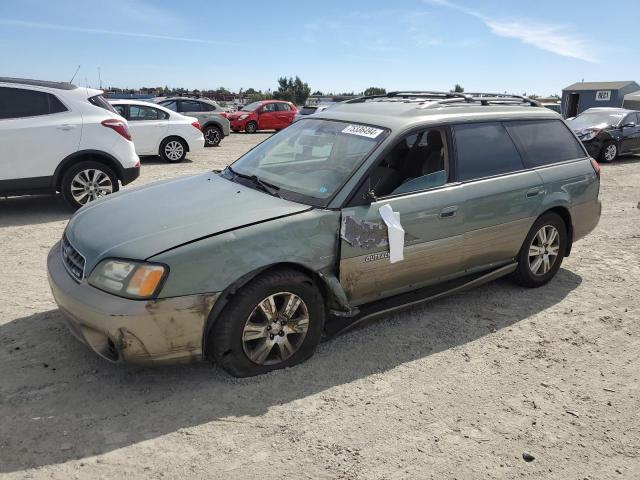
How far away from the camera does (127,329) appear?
2949 millimetres

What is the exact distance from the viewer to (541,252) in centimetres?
495

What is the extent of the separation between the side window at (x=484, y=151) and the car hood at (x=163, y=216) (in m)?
1.48

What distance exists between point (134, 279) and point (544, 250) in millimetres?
3636

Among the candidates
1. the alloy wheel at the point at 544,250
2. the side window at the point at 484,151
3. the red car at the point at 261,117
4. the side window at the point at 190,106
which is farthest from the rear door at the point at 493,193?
the red car at the point at 261,117

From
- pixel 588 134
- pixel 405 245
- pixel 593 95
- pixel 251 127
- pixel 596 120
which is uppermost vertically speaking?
pixel 593 95

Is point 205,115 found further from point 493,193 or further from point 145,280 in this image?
point 145,280

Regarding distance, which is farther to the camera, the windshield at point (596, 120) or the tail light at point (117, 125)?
the windshield at point (596, 120)

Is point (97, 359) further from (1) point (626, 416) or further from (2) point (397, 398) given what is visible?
(1) point (626, 416)

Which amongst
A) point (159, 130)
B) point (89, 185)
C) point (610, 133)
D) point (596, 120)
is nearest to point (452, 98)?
point (89, 185)

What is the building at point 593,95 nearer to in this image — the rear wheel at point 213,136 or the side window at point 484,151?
the rear wheel at point 213,136

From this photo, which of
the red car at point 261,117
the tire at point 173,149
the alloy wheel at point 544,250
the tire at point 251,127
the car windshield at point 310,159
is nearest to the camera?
the car windshield at point 310,159

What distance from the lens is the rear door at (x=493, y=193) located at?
4246 millimetres

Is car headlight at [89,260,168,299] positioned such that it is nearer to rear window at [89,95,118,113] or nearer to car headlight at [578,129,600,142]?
rear window at [89,95,118,113]

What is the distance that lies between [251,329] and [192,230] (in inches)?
26.9
